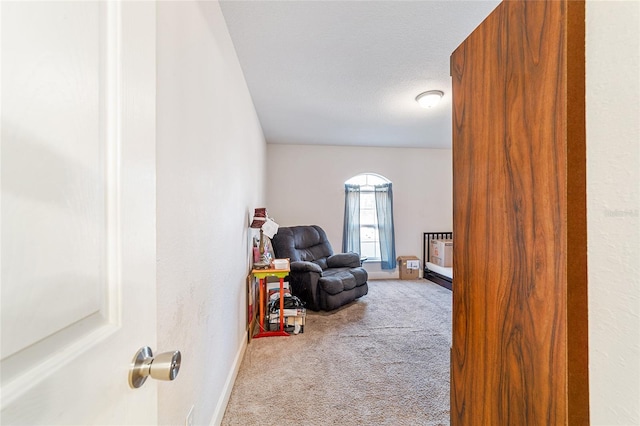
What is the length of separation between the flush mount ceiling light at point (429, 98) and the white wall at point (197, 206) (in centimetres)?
187

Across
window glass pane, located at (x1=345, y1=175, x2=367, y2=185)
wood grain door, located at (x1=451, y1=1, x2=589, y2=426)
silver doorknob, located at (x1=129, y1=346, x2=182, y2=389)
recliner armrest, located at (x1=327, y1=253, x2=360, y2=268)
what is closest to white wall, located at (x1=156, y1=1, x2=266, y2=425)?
silver doorknob, located at (x1=129, y1=346, x2=182, y2=389)

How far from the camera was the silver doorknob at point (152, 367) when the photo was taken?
1.59 feet

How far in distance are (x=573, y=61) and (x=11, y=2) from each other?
1120 mm

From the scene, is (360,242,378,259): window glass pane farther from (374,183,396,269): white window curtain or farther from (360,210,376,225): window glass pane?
(360,210,376,225): window glass pane

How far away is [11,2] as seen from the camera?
290 millimetres

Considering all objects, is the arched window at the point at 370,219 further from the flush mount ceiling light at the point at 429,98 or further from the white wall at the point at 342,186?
the flush mount ceiling light at the point at 429,98

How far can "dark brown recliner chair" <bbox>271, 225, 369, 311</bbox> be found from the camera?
3213 mm

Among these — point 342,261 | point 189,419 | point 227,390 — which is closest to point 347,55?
point 189,419

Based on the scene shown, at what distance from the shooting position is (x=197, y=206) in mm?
1232

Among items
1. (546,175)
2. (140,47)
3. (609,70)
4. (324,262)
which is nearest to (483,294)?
(546,175)

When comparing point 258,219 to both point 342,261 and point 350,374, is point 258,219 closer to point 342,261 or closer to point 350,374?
point 350,374

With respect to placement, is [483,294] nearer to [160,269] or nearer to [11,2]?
[160,269]

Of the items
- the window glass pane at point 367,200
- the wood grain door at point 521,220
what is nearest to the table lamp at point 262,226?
the wood grain door at point 521,220

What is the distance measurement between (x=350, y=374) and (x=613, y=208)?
6.20 ft
